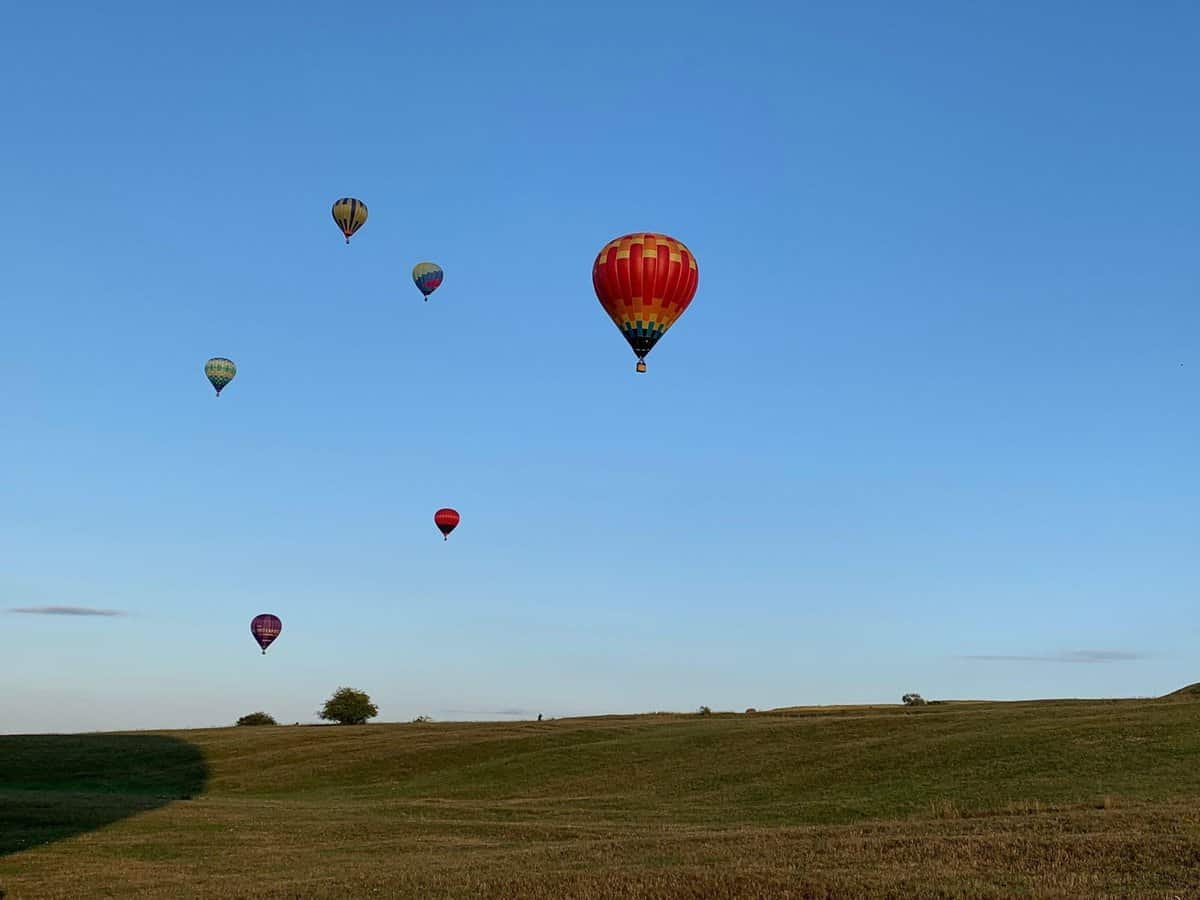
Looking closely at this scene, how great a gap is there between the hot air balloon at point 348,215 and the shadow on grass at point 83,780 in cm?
3876

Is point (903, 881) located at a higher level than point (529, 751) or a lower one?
lower

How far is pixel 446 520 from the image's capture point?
96.2 meters

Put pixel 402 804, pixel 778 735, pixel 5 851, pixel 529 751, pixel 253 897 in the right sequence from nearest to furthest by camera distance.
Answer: pixel 253 897
pixel 5 851
pixel 402 804
pixel 778 735
pixel 529 751

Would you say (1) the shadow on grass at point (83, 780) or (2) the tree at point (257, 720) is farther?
(2) the tree at point (257, 720)

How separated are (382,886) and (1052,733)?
37.9 metres

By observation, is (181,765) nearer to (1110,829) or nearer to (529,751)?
(529,751)

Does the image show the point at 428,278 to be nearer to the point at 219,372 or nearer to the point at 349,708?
the point at 219,372

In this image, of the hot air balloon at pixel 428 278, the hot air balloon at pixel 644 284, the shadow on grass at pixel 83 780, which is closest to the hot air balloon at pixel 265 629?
the shadow on grass at pixel 83 780

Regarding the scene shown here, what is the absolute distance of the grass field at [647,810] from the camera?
24047 millimetres

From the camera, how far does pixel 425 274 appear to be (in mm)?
89188

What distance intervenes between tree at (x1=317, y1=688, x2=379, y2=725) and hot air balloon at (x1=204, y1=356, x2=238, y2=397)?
150ft

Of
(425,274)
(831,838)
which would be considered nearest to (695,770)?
(831,838)

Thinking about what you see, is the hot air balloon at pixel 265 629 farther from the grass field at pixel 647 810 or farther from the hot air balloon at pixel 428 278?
the hot air balloon at pixel 428 278

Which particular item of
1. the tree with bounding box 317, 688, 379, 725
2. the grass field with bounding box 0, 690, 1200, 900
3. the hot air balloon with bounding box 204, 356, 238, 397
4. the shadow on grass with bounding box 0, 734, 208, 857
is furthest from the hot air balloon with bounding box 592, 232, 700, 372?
the tree with bounding box 317, 688, 379, 725
